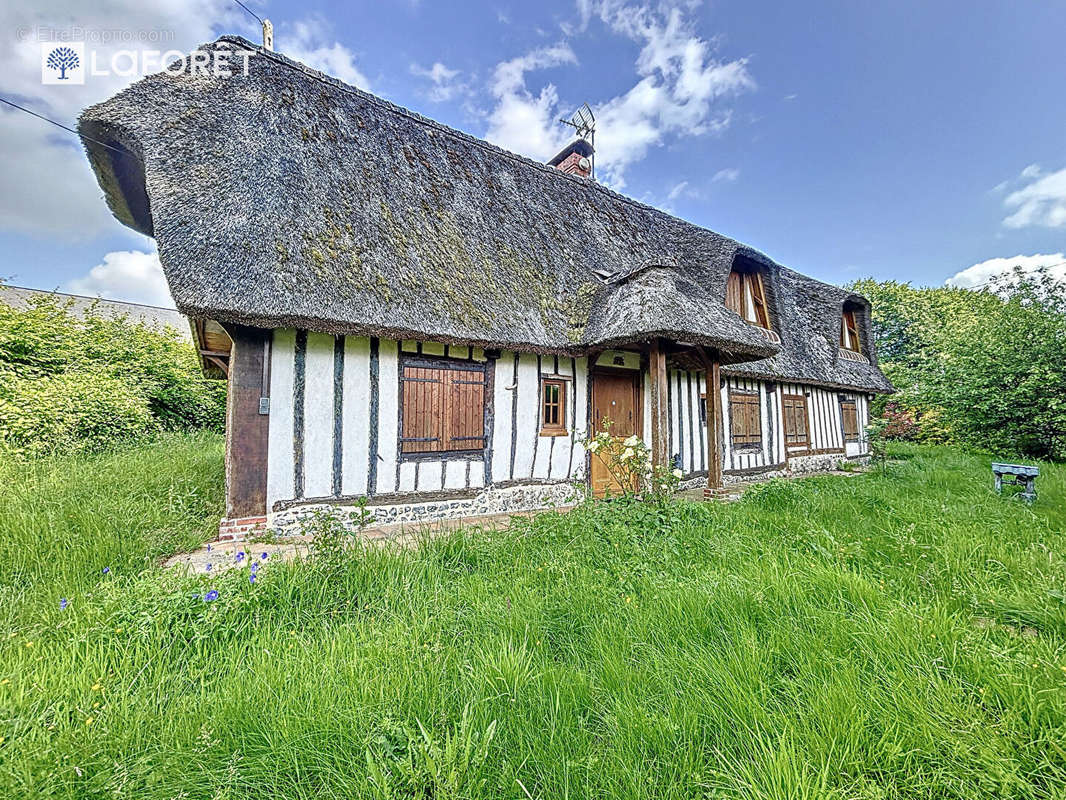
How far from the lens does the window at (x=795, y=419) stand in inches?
382

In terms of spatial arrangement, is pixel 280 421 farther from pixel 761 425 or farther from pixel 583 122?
pixel 583 122

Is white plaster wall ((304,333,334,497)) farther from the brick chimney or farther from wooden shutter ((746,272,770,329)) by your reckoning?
the brick chimney

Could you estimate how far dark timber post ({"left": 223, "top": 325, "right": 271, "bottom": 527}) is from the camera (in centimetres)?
411

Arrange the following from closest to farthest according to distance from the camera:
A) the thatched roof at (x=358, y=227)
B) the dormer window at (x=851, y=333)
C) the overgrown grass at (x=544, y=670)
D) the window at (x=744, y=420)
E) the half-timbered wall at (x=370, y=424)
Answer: the overgrown grass at (x=544, y=670) → the thatched roof at (x=358, y=227) → the half-timbered wall at (x=370, y=424) → the window at (x=744, y=420) → the dormer window at (x=851, y=333)

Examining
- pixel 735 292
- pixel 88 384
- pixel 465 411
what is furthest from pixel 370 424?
pixel 735 292

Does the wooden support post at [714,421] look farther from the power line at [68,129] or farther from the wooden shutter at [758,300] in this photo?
the power line at [68,129]

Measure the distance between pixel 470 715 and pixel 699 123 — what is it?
14.7 metres

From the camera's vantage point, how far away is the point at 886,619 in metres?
2.04

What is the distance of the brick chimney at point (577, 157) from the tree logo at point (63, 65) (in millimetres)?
8983

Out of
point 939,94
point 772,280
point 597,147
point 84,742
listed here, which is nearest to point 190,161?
point 84,742

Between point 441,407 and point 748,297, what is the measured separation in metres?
6.57

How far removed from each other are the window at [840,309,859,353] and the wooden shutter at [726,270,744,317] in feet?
19.0

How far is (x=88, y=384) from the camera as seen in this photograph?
7.21m

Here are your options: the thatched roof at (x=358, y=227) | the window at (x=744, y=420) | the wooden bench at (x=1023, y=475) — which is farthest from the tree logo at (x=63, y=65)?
the wooden bench at (x=1023, y=475)
